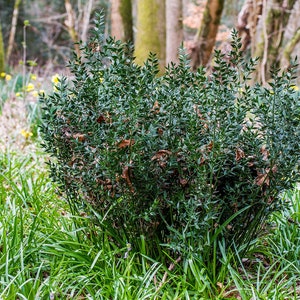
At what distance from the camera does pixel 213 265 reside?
2164 mm

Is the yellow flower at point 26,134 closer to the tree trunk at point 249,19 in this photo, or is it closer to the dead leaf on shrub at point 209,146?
the dead leaf on shrub at point 209,146

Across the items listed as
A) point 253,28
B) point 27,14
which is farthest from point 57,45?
point 253,28

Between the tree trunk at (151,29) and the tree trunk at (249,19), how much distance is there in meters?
1.69

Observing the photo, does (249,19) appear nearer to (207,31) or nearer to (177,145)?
(207,31)

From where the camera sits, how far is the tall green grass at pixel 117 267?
82.0 inches

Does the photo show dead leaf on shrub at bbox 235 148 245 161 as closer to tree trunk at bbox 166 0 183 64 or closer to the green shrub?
the green shrub

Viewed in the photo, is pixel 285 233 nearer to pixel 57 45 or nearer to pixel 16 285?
pixel 16 285

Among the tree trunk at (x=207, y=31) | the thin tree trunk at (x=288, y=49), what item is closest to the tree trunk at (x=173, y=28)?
the tree trunk at (x=207, y=31)

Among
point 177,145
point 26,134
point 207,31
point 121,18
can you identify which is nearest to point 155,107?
point 177,145

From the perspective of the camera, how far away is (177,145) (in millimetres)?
2096

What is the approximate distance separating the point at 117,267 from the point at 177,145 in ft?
2.56

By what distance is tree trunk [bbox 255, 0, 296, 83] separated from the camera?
777 centimetres

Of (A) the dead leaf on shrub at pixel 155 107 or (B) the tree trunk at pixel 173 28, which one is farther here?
(B) the tree trunk at pixel 173 28

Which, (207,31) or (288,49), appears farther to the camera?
(207,31)
